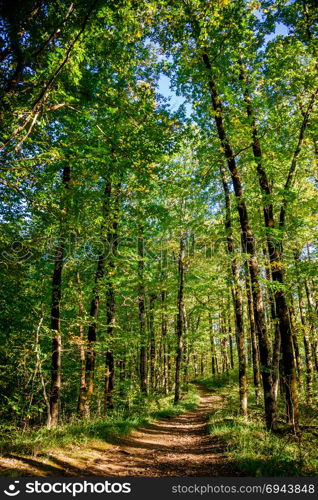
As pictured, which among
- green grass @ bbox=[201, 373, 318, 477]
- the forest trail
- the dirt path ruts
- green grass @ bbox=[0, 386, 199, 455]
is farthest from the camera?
the dirt path ruts

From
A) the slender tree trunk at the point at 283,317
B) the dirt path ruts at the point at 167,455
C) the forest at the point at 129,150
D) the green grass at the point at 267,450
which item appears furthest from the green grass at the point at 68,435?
the slender tree trunk at the point at 283,317

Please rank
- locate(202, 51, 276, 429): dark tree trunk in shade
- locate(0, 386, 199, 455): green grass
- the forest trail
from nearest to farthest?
the forest trail, locate(0, 386, 199, 455): green grass, locate(202, 51, 276, 429): dark tree trunk in shade

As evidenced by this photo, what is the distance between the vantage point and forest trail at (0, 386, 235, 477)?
5066mm

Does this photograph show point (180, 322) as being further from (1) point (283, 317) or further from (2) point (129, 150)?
(2) point (129, 150)

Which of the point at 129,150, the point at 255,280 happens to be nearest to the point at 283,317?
the point at 255,280

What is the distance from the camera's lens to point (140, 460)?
21.9 feet

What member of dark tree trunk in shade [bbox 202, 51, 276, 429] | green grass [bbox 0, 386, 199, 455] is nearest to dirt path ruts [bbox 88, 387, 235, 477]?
green grass [bbox 0, 386, 199, 455]

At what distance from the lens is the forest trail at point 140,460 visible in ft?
16.6

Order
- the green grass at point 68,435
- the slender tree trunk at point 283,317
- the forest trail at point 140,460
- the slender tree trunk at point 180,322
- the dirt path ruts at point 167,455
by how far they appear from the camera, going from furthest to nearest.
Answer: the slender tree trunk at point 180,322, the slender tree trunk at point 283,317, the dirt path ruts at point 167,455, the green grass at point 68,435, the forest trail at point 140,460

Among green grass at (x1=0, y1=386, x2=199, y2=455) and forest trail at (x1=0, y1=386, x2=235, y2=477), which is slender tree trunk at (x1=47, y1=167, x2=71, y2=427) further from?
forest trail at (x1=0, y1=386, x2=235, y2=477)

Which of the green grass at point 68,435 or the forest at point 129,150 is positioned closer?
the forest at point 129,150

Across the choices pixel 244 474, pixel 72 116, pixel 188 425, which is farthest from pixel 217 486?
pixel 72 116

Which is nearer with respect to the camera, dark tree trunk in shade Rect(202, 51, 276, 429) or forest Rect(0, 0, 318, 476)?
forest Rect(0, 0, 318, 476)

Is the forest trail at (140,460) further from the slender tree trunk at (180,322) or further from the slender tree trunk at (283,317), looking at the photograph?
the slender tree trunk at (180,322)
